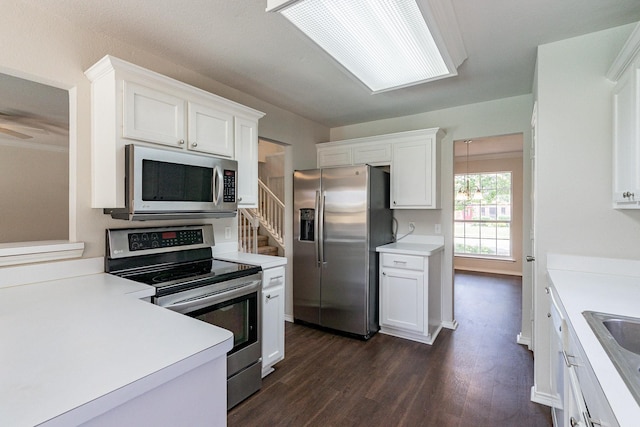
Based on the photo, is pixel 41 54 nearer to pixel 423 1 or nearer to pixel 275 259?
pixel 275 259

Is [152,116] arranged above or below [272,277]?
above

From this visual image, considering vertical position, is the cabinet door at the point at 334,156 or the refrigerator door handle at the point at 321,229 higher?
the cabinet door at the point at 334,156

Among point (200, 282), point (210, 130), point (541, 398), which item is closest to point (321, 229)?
point (210, 130)

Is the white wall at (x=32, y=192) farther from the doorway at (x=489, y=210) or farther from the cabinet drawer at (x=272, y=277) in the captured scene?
the doorway at (x=489, y=210)

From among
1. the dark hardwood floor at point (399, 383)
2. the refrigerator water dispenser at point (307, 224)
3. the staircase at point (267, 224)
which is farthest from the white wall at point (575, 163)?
the staircase at point (267, 224)

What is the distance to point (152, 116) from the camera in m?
1.93

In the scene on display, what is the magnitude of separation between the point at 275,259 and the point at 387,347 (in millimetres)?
1461

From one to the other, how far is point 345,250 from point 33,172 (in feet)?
10.7

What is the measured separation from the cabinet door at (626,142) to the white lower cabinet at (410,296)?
5.11 ft

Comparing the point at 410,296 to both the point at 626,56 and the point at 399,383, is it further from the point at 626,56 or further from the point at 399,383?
the point at 626,56

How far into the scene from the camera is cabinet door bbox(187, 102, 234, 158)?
2148mm

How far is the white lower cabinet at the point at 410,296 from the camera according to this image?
9.91 ft

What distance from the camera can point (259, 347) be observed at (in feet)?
7.27

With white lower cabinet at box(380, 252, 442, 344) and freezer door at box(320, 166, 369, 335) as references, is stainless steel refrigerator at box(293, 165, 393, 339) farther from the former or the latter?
white lower cabinet at box(380, 252, 442, 344)
